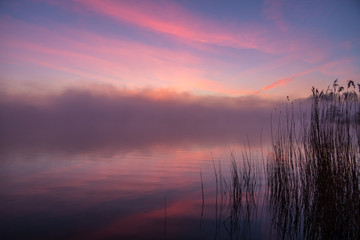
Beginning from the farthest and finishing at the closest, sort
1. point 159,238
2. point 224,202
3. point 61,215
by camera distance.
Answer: point 224,202
point 61,215
point 159,238

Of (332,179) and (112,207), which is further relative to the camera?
(112,207)

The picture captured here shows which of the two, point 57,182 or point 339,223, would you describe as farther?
point 57,182

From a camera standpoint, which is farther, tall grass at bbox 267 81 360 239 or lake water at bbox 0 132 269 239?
lake water at bbox 0 132 269 239

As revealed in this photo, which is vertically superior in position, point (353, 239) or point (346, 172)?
point (346, 172)

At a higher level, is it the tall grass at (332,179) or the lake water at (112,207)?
the tall grass at (332,179)

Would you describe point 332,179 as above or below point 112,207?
above

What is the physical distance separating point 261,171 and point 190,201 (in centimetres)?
458

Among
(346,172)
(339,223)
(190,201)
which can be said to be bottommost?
(190,201)

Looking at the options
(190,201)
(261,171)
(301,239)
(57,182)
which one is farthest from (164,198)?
(261,171)

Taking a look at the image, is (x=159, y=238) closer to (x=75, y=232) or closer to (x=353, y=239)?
(x=75, y=232)

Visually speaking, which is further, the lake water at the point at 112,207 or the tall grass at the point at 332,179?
the lake water at the point at 112,207

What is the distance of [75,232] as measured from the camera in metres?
4.06

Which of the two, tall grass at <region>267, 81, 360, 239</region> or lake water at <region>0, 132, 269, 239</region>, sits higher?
tall grass at <region>267, 81, 360, 239</region>

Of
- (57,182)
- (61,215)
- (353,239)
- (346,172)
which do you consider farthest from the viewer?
(57,182)
